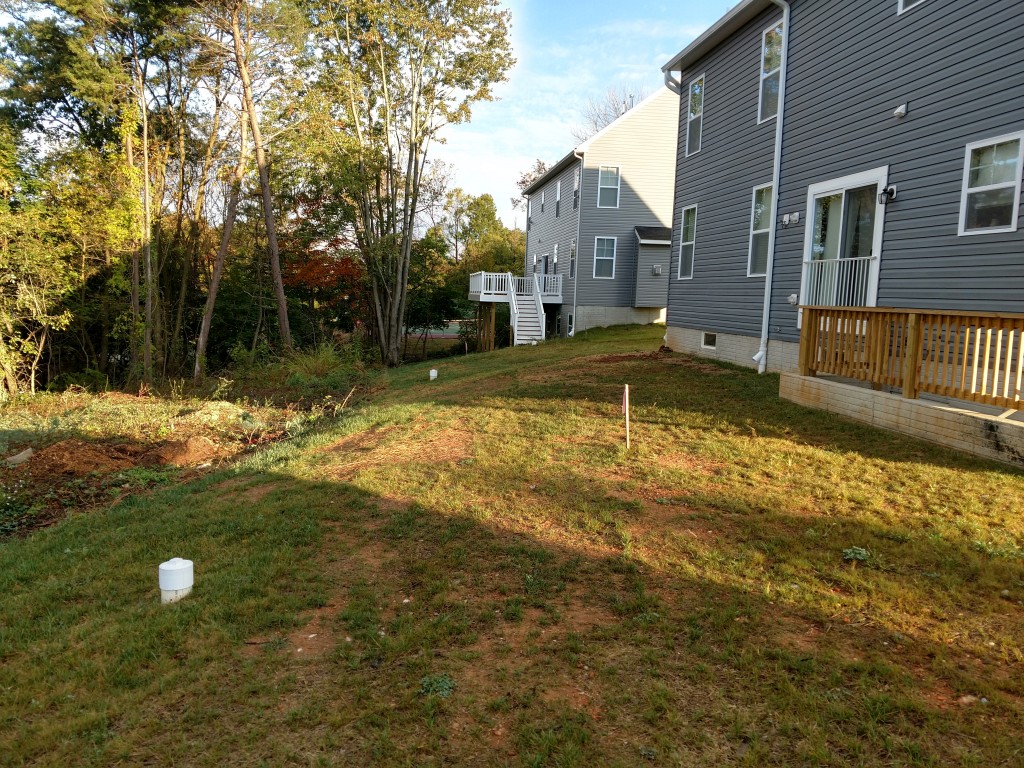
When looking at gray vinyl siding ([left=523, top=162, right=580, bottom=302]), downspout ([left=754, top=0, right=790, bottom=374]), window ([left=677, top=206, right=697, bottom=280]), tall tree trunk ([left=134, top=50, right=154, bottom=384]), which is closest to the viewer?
downspout ([left=754, top=0, right=790, bottom=374])

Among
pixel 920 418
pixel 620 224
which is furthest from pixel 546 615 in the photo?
pixel 620 224

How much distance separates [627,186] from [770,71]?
485 inches

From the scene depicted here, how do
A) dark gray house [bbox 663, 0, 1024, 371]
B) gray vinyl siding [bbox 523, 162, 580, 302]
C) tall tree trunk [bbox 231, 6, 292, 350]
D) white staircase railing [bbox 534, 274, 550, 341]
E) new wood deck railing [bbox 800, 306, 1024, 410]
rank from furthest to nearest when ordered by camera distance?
gray vinyl siding [bbox 523, 162, 580, 302] → white staircase railing [bbox 534, 274, 550, 341] → tall tree trunk [bbox 231, 6, 292, 350] → dark gray house [bbox 663, 0, 1024, 371] → new wood deck railing [bbox 800, 306, 1024, 410]

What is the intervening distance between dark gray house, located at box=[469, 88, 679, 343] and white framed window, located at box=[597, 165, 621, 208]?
3 cm

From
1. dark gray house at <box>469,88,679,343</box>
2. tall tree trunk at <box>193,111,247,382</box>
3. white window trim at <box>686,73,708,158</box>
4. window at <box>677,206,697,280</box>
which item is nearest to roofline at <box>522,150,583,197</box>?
dark gray house at <box>469,88,679,343</box>

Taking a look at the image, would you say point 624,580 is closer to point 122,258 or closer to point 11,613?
point 11,613

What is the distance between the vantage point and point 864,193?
882cm

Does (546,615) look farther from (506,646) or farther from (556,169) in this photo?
(556,169)

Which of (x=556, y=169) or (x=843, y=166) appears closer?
(x=843, y=166)

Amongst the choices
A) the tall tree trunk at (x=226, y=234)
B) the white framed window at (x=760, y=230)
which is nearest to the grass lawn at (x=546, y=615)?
the white framed window at (x=760, y=230)

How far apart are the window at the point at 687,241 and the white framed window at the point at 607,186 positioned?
9.25 m

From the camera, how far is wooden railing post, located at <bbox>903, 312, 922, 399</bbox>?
6152mm

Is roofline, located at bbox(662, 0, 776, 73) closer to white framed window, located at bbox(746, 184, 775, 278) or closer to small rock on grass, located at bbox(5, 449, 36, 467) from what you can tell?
white framed window, located at bbox(746, 184, 775, 278)

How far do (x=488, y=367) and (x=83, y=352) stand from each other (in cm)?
1335
